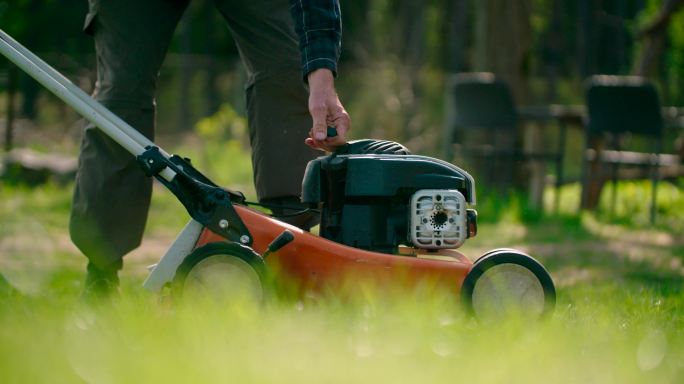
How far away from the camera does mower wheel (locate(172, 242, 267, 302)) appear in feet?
8.24

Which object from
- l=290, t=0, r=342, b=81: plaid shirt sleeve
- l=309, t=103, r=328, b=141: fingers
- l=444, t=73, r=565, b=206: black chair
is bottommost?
l=444, t=73, r=565, b=206: black chair

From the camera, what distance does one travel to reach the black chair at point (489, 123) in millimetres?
8289

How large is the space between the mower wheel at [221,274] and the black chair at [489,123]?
5.88 meters

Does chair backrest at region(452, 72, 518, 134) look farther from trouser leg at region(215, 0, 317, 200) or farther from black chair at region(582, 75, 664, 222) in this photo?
trouser leg at region(215, 0, 317, 200)

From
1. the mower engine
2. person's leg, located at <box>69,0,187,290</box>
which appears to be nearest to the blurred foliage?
person's leg, located at <box>69,0,187,290</box>

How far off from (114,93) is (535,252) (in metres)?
2.92

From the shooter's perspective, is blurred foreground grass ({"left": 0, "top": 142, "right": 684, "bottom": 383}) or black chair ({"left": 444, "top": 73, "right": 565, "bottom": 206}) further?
black chair ({"left": 444, "top": 73, "right": 565, "bottom": 206})

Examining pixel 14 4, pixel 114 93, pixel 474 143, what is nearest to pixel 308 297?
pixel 114 93

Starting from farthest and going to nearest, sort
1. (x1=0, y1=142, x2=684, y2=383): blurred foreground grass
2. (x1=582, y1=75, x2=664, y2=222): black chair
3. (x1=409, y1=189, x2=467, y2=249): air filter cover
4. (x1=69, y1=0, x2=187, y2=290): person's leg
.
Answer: (x1=582, y1=75, x2=664, y2=222): black chair, (x1=69, y1=0, x2=187, y2=290): person's leg, (x1=409, y1=189, x2=467, y2=249): air filter cover, (x1=0, y1=142, x2=684, y2=383): blurred foreground grass

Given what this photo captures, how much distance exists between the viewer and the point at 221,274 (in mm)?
2527

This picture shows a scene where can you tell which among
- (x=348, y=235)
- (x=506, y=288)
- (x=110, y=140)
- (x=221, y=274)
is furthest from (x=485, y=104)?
(x=221, y=274)

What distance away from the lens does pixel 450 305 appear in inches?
102

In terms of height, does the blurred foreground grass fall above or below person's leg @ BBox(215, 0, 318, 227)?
below

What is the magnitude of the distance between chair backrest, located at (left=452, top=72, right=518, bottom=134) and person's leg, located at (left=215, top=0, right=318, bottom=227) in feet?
17.0
